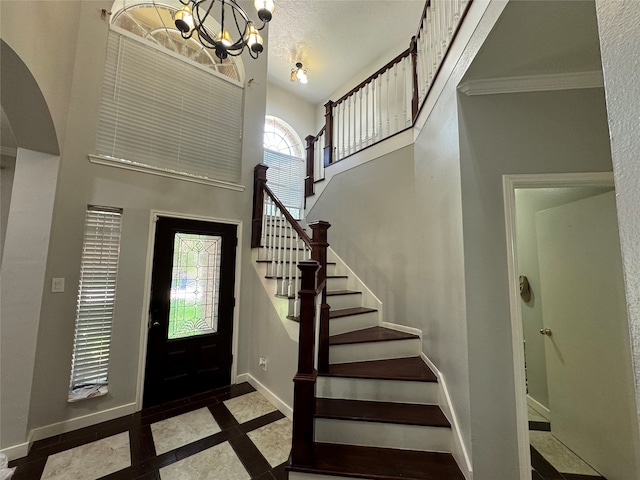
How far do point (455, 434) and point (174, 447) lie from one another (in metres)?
2.13

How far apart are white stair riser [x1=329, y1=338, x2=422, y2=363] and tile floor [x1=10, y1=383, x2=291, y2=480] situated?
0.79m

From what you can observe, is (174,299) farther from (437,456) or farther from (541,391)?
(541,391)

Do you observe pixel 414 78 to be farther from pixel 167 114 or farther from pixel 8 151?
pixel 8 151

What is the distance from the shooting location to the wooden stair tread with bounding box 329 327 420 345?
2.49m

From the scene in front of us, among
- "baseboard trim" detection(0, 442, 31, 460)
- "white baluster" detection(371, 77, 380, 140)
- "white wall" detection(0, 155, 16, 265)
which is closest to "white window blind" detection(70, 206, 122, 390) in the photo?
"baseboard trim" detection(0, 442, 31, 460)

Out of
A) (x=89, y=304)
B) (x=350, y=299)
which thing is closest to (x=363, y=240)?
(x=350, y=299)

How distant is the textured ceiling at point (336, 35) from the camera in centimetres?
367

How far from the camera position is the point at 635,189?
18.9 inches

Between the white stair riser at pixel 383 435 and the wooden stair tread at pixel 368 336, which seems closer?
the white stair riser at pixel 383 435

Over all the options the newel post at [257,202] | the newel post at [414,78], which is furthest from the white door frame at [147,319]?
the newel post at [414,78]

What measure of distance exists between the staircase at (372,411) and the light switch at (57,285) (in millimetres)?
1817

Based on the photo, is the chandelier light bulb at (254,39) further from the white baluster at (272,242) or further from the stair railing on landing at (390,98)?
the white baluster at (272,242)

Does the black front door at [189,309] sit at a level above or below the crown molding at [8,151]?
below

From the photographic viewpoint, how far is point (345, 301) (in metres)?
3.23
